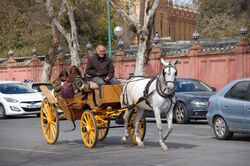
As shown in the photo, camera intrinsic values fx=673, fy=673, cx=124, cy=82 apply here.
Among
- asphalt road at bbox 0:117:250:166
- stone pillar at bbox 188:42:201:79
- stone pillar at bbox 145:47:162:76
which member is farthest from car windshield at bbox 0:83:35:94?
asphalt road at bbox 0:117:250:166

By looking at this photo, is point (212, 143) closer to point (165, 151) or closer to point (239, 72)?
point (165, 151)

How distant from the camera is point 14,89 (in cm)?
2994

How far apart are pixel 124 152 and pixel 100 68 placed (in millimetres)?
2266

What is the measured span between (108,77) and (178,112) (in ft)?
29.2

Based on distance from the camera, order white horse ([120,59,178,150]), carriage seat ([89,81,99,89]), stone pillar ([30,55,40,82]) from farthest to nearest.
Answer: stone pillar ([30,55,40,82]) < carriage seat ([89,81,99,89]) < white horse ([120,59,178,150])

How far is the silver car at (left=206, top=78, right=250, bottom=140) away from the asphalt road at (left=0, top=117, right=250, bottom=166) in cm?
34

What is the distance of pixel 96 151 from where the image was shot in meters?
14.6

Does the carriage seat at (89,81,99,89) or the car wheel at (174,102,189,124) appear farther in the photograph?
the car wheel at (174,102,189,124)

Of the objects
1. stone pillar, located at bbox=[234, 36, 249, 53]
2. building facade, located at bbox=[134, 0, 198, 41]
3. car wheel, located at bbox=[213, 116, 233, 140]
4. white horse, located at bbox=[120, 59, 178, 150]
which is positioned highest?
building facade, located at bbox=[134, 0, 198, 41]

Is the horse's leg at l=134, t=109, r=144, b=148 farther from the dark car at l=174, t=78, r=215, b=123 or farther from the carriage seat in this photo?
the dark car at l=174, t=78, r=215, b=123

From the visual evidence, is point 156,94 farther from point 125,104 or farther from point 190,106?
point 190,106

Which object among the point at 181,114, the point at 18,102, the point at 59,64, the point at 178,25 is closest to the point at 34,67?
the point at 59,64

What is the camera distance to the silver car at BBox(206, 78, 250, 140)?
1590 cm

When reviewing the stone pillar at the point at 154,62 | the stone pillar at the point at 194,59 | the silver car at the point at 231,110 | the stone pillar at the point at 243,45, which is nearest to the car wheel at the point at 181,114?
the silver car at the point at 231,110
